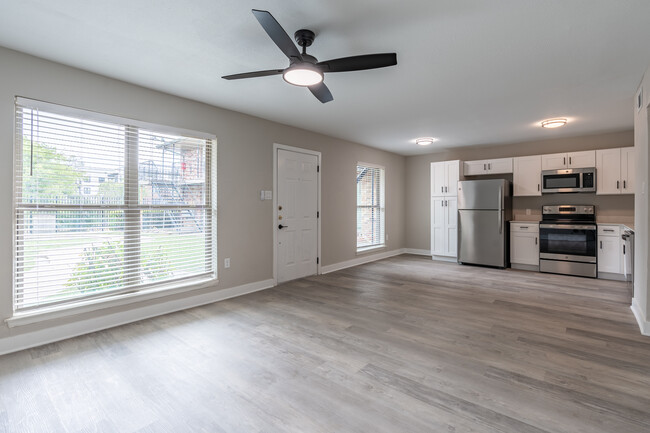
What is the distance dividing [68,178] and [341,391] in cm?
299

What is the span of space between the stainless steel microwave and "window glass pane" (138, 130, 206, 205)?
577 cm

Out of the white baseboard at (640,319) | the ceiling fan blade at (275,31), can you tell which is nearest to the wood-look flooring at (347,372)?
the white baseboard at (640,319)

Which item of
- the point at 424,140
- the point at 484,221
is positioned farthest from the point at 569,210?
the point at 424,140

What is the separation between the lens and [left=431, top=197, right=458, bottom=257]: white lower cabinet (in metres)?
6.55

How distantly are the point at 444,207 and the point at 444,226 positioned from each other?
41 centimetres

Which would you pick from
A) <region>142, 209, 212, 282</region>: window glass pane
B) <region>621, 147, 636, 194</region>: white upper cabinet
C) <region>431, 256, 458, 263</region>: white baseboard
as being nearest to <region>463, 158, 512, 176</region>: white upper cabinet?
<region>621, 147, 636, 194</region>: white upper cabinet

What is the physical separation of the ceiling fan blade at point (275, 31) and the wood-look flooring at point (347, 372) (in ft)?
7.34

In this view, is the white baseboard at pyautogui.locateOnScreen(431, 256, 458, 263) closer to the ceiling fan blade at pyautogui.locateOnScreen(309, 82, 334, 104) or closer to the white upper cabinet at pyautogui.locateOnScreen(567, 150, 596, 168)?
the white upper cabinet at pyautogui.locateOnScreen(567, 150, 596, 168)

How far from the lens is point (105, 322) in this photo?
3.05m

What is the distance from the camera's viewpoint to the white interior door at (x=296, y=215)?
15.8 feet

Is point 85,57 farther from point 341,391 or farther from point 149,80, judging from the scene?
point 341,391

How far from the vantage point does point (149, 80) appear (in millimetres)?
3164

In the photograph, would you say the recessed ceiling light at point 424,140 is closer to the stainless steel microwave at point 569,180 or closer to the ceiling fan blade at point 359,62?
the stainless steel microwave at point 569,180

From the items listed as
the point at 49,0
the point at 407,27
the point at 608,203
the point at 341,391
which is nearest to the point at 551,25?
the point at 407,27
